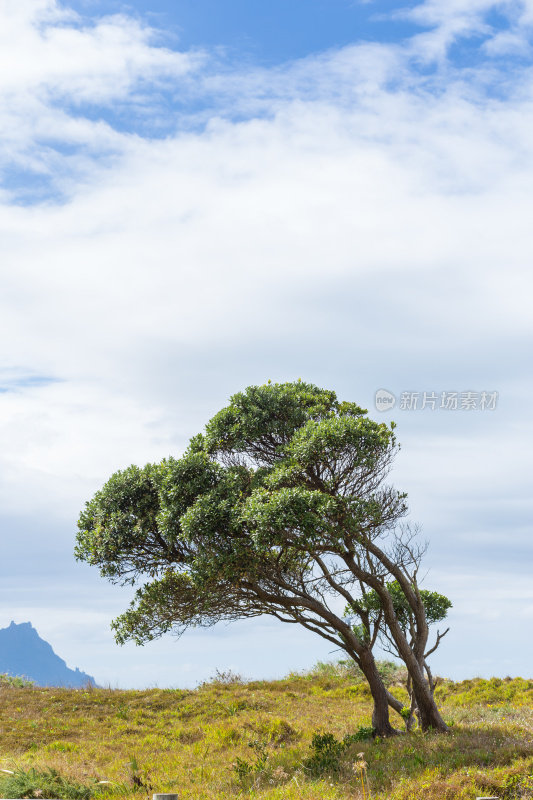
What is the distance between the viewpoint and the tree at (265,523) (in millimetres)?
15594

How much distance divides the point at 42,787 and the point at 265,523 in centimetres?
684

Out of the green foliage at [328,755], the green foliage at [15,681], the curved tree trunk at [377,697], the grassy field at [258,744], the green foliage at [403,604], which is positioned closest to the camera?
the grassy field at [258,744]

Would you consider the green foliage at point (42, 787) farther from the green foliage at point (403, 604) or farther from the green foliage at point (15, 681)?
the green foliage at point (15, 681)

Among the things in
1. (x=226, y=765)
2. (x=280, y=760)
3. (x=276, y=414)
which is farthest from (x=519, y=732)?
(x=276, y=414)

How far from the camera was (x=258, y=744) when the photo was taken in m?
19.0

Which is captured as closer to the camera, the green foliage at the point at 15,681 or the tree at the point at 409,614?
the tree at the point at 409,614

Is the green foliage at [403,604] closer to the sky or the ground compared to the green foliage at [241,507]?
closer to the ground

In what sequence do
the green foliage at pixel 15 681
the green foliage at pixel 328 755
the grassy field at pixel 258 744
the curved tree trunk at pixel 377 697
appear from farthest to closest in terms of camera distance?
the green foliage at pixel 15 681
the curved tree trunk at pixel 377 697
the green foliage at pixel 328 755
the grassy field at pixel 258 744

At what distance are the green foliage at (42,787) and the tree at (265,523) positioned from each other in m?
4.72

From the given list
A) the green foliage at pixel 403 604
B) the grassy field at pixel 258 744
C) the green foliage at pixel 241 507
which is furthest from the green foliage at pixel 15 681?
the green foliage at pixel 403 604

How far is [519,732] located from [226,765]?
7278 millimetres

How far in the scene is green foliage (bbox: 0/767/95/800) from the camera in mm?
13602

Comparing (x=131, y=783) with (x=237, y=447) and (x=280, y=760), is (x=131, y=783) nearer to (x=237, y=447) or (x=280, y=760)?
(x=280, y=760)

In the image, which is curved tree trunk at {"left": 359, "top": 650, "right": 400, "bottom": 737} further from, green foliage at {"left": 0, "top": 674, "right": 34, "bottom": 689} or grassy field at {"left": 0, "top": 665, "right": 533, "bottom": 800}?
green foliage at {"left": 0, "top": 674, "right": 34, "bottom": 689}
